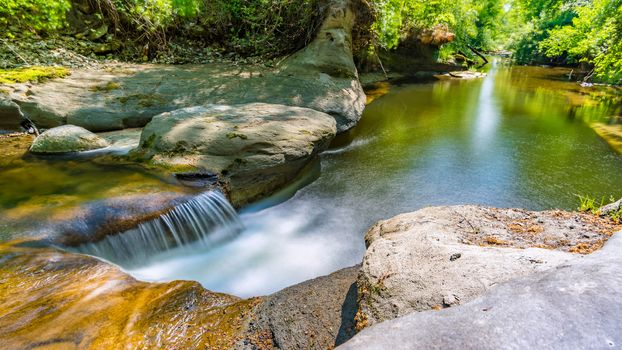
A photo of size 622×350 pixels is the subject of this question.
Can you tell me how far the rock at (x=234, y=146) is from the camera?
4.84 m

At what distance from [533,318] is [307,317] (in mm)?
1664

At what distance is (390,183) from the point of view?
5.96 meters

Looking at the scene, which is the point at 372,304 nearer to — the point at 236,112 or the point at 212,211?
the point at 212,211

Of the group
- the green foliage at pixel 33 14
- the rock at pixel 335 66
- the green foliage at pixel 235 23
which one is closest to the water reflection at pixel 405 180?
the rock at pixel 335 66

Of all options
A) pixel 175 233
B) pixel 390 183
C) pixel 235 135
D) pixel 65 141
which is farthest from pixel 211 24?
pixel 175 233

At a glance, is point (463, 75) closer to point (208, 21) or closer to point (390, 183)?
point (208, 21)

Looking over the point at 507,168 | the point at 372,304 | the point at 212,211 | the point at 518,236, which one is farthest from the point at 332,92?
the point at 372,304

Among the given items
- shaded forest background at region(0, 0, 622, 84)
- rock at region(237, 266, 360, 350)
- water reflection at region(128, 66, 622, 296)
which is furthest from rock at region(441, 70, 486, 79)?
rock at region(237, 266, 360, 350)

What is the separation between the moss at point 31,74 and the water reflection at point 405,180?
203 inches

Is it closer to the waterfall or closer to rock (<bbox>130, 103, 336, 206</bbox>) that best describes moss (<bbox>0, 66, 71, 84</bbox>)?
rock (<bbox>130, 103, 336, 206</bbox>)

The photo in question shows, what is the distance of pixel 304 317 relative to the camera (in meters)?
2.52

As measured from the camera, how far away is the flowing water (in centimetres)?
385

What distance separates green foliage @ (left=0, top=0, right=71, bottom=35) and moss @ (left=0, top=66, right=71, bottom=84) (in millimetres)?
937

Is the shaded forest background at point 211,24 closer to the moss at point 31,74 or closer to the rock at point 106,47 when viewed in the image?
the rock at point 106,47
